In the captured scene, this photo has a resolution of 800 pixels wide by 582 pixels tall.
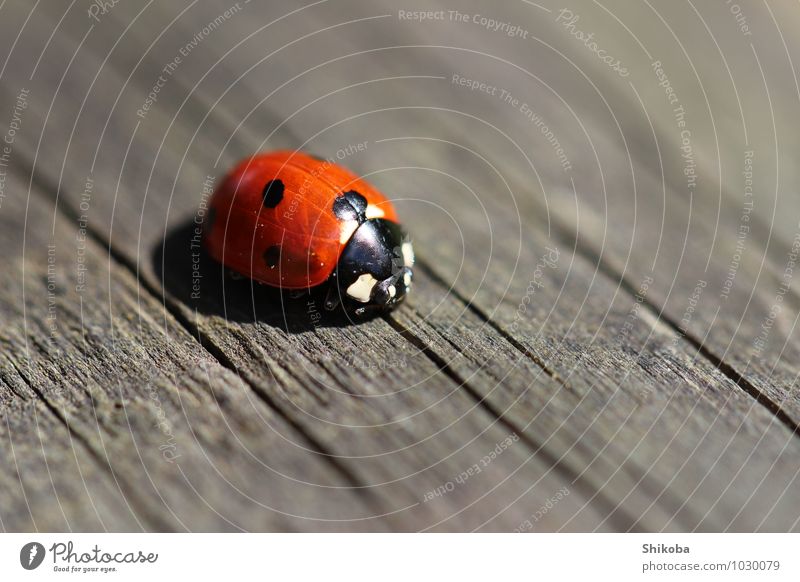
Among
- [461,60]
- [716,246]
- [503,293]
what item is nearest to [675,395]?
[503,293]

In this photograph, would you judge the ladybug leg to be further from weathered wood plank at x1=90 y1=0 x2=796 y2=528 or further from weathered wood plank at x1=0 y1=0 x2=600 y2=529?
weathered wood plank at x1=90 y1=0 x2=796 y2=528

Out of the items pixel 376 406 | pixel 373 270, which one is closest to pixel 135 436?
pixel 376 406

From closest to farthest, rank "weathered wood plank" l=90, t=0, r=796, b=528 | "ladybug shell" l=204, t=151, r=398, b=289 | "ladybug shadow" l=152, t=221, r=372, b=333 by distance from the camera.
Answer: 1. "weathered wood plank" l=90, t=0, r=796, b=528
2. "ladybug shadow" l=152, t=221, r=372, b=333
3. "ladybug shell" l=204, t=151, r=398, b=289

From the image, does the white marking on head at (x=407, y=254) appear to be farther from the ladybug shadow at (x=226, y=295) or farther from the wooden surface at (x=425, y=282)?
the ladybug shadow at (x=226, y=295)

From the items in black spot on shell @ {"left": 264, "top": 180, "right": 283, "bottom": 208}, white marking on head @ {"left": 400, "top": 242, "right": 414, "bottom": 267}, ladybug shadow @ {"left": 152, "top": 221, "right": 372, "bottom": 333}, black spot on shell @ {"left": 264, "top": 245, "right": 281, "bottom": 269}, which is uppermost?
white marking on head @ {"left": 400, "top": 242, "right": 414, "bottom": 267}

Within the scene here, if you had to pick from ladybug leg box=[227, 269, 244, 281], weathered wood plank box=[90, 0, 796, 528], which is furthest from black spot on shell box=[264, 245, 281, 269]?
weathered wood plank box=[90, 0, 796, 528]

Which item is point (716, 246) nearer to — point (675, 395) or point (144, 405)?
point (675, 395)

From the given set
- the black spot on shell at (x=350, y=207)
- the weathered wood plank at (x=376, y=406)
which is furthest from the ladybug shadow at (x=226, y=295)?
the black spot on shell at (x=350, y=207)

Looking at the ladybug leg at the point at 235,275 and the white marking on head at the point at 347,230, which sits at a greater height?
the white marking on head at the point at 347,230
